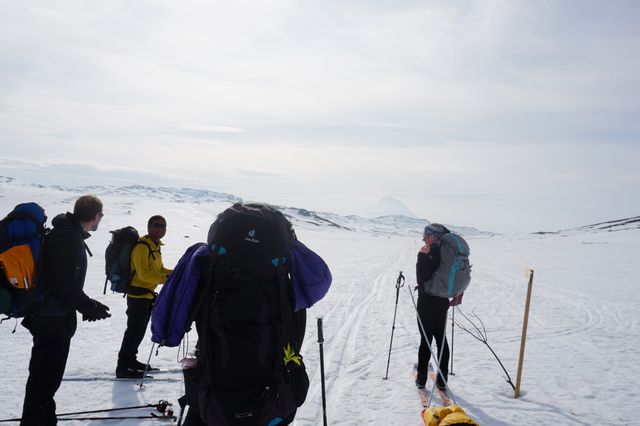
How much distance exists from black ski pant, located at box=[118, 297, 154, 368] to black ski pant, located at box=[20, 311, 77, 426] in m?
1.91

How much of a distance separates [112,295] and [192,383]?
10545 millimetres

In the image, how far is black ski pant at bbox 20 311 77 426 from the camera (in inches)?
161

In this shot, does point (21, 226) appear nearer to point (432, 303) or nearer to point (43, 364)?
point (43, 364)

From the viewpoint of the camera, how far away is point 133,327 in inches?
243

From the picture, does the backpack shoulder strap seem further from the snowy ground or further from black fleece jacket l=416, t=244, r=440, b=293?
black fleece jacket l=416, t=244, r=440, b=293

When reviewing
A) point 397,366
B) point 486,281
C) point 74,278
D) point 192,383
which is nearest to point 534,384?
point 397,366

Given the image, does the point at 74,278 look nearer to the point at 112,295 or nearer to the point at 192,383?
the point at 192,383

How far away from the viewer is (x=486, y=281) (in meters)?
20.3

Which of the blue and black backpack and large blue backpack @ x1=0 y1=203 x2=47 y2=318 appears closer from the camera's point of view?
the blue and black backpack

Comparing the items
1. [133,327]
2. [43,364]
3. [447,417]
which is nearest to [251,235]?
[447,417]

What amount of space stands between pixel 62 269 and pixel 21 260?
0.34 m

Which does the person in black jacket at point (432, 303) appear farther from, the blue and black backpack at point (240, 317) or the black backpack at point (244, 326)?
the black backpack at point (244, 326)

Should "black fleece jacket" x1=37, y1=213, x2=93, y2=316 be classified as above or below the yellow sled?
above

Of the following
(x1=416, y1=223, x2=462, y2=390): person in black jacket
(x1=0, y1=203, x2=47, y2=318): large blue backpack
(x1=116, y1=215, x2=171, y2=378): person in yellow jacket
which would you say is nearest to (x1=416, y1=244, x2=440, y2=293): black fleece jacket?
(x1=416, y1=223, x2=462, y2=390): person in black jacket
